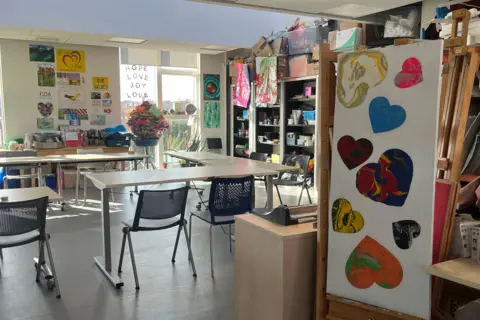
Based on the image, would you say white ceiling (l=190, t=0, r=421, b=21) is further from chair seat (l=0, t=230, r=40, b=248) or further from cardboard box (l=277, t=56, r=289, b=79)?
chair seat (l=0, t=230, r=40, b=248)

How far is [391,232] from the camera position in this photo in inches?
75.2

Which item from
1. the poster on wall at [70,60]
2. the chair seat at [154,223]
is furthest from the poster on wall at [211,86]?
the chair seat at [154,223]

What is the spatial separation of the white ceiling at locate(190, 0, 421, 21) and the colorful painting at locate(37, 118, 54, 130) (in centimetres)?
493

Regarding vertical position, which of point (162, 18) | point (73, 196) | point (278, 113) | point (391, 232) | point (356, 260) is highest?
point (162, 18)

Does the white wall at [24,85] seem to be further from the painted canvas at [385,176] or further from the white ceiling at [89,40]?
the painted canvas at [385,176]

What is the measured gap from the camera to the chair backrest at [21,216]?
2.92m

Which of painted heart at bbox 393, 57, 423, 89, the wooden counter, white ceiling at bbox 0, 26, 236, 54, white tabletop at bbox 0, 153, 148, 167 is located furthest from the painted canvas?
white ceiling at bbox 0, 26, 236, 54

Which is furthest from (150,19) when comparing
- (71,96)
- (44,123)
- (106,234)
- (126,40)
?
(106,234)

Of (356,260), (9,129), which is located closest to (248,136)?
(9,129)

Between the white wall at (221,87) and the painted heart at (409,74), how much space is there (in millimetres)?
7922

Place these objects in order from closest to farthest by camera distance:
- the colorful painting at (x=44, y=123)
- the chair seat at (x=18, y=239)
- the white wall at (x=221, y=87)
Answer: the chair seat at (x=18, y=239), the colorful painting at (x=44, y=123), the white wall at (x=221, y=87)

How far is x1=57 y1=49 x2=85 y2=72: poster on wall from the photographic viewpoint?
26.4 ft

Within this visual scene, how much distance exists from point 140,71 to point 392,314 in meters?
8.02

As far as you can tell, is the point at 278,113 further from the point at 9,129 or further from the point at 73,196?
the point at 9,129
